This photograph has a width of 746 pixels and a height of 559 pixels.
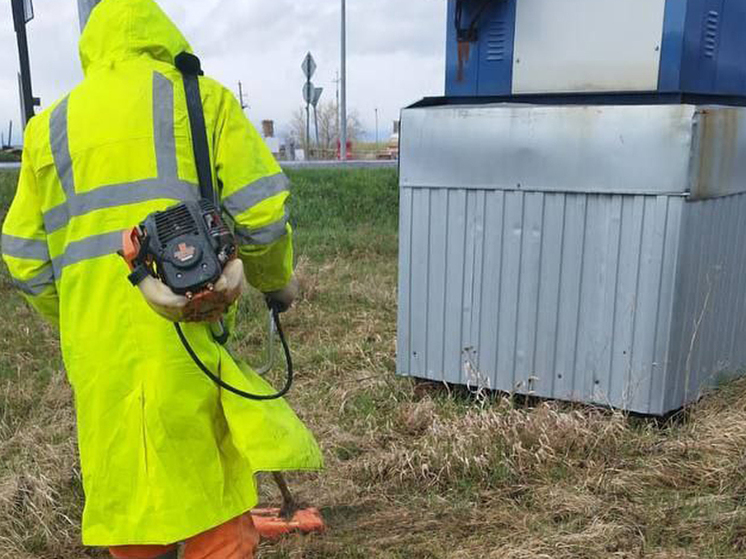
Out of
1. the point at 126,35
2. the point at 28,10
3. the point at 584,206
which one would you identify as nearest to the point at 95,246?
the point at 126,35

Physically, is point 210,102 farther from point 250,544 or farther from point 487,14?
point 487,14

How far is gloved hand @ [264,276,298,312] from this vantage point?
7.95 ft

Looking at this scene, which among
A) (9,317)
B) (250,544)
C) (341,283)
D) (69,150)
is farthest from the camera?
(341,283)

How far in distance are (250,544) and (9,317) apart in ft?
15.1

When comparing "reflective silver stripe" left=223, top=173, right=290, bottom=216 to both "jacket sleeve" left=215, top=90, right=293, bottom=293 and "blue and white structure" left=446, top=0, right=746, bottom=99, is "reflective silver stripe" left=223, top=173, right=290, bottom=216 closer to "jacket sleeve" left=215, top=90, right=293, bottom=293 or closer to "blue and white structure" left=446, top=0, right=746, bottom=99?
"jacket sleeve" left=215, top=90, right=293, bottom=293

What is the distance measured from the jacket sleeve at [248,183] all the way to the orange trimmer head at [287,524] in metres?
1.33

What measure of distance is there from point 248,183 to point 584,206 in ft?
6.31

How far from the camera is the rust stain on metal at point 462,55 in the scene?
420 centimetres

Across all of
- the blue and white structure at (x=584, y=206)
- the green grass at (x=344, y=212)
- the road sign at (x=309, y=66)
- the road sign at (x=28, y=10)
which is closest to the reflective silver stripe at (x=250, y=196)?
the blue and white structure at (x=584, y=206)

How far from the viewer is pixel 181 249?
1841 mm

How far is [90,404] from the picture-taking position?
2.09 meters

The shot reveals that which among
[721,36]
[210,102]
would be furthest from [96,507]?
[721,36]

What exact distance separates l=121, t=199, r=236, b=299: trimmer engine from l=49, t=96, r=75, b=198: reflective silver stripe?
294 mm

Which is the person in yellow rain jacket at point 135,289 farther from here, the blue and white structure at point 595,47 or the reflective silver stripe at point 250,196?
the blue and white structure at point 595,47
